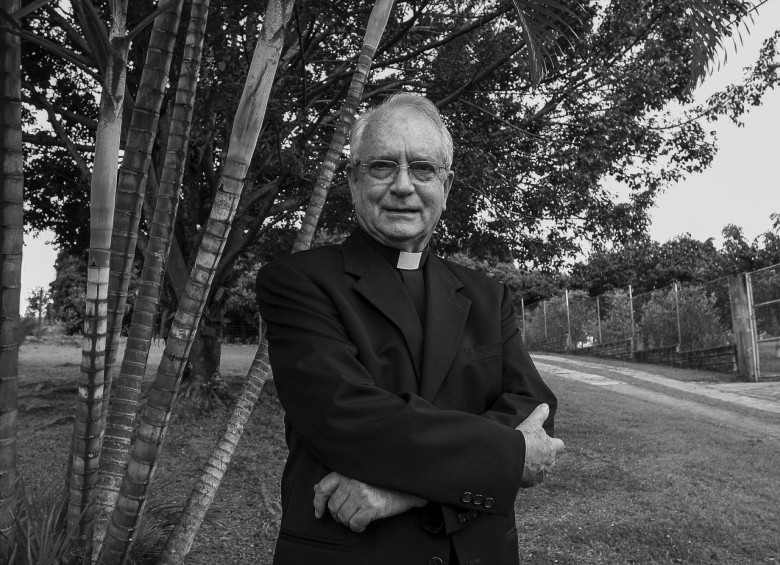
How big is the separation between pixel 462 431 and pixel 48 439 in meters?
8.10

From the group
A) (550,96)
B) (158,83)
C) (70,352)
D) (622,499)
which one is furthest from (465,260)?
(158,83)

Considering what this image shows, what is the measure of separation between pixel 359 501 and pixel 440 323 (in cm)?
52

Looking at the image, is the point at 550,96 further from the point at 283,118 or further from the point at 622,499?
the point at 622,499

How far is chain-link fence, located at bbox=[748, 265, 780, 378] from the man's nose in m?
14.8

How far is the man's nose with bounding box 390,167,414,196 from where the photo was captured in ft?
6.56

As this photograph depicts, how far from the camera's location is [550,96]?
9.13m

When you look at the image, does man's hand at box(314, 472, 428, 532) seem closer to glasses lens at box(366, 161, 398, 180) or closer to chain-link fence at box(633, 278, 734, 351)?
glasses lens at box(366, 161, 398, 180)

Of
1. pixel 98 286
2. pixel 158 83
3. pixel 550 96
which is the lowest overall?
pixel 98 286

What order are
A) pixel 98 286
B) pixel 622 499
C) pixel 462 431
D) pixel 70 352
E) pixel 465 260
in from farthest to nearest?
pixel 465 260 < pixel 70 352 < pixel 622 499 < pixel 98 286 < pixel 462 431

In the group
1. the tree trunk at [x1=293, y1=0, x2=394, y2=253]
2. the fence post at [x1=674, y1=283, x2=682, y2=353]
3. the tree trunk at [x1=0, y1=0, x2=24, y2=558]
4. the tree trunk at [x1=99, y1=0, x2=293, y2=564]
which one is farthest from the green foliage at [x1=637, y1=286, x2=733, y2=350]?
the tree trunk at [x1=0, y1=0, x2=24, y2=558]

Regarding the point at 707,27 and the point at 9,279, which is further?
the point at 707,27

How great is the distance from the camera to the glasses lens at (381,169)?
6.62ft

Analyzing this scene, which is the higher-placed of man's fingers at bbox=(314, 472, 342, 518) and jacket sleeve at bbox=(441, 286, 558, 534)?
jacket sleeve at bbox=(441, 286, 558, 534)

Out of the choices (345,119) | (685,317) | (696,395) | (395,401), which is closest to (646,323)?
(685,317)
